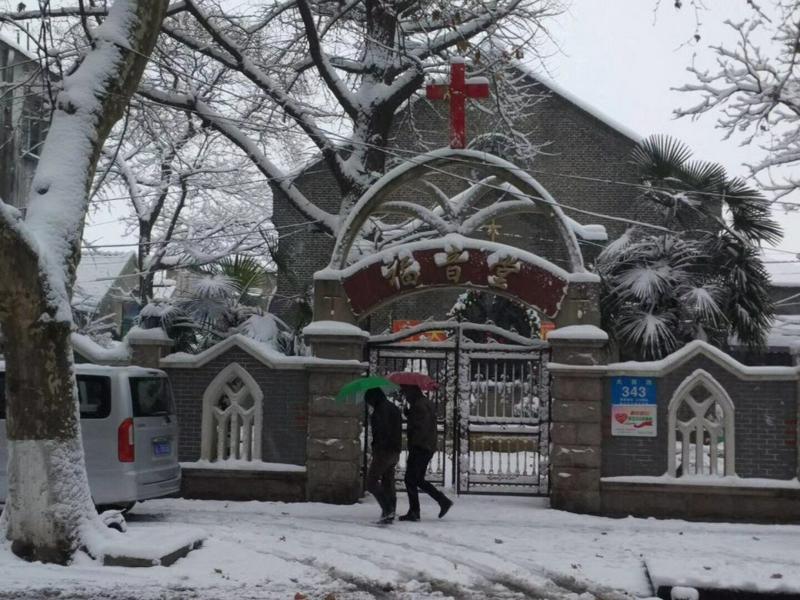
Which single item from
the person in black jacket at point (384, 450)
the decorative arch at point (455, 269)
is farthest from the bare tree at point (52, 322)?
the decorative arch at point (455, 269)

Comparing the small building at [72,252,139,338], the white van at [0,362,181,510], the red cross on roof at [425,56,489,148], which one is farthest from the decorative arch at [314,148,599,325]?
the small building at [72,252,139,338]

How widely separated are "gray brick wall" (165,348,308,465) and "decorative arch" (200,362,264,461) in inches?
4.3

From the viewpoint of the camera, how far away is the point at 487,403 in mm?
13695

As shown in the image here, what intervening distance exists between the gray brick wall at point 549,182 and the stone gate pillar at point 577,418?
1300 centimetres

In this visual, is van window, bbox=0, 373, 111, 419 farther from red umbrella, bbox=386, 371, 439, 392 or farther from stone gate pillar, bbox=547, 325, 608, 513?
stone gate pillar, bbox=547, 325, 608, 513

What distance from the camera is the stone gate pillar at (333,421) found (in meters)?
13.2

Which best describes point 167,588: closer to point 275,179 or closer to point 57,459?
point 57,459

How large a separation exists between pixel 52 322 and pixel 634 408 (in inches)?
296

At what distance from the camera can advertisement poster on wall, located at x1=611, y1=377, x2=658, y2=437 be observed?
510 inches

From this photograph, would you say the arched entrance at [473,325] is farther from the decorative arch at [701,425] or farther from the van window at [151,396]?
the van window at [151,396]

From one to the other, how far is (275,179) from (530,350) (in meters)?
5.44

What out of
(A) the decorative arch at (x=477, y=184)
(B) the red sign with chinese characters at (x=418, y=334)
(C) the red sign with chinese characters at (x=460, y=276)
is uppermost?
(A) the decorative arch at (x=477, y=184)

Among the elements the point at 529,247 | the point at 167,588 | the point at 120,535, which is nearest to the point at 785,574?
the point at 167,588

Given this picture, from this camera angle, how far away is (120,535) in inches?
358
